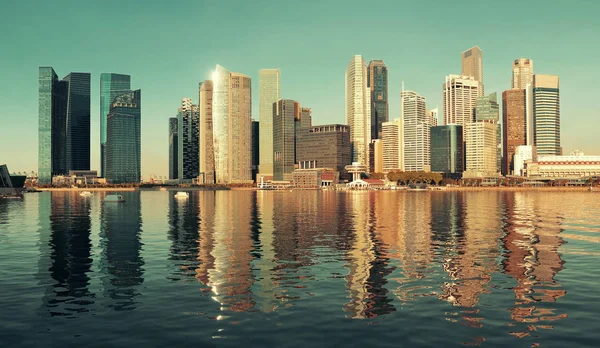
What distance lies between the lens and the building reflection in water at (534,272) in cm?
2955

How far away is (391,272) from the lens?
43688 mm

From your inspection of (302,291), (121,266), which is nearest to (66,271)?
(121,266)

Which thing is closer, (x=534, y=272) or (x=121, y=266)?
(x=534, y=272)

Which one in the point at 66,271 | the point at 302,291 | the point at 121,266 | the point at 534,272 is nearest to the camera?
the point at 302,291

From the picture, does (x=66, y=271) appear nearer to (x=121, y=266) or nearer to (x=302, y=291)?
(x=121, y=266)

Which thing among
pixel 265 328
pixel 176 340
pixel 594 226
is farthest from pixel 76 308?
pixel 594 226

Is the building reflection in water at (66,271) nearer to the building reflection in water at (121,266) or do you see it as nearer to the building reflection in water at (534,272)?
the building reflection in water at (121,266)

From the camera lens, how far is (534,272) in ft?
142

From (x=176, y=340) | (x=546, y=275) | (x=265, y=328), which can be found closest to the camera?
(x=176, y=340)

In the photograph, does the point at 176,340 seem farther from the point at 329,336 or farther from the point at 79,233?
the point at 79,233

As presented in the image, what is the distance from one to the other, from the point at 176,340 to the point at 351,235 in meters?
49.0

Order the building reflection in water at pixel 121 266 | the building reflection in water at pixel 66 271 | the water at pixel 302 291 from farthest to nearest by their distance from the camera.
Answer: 1. the building reflection in water at pixel 121 266
2. the building reflection in water at pixel 66 271
3. the water at pixel 302 291

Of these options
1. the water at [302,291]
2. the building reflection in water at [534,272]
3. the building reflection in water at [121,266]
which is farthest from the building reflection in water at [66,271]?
the building reflection in water at [534,272]

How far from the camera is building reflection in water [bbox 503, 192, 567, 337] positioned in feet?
96.9
